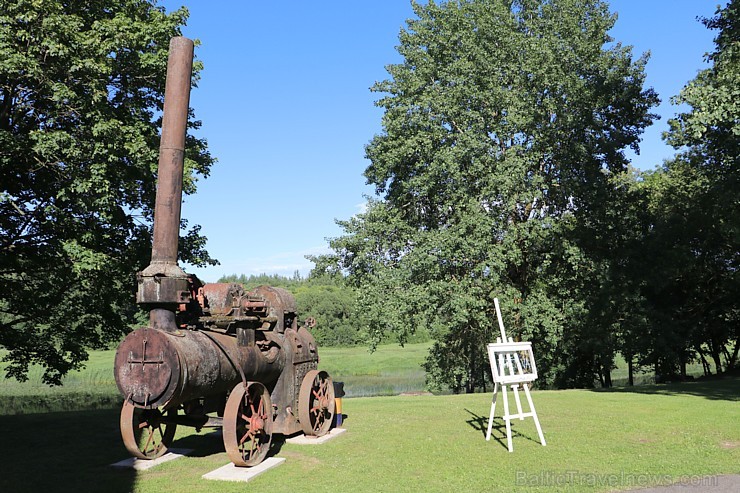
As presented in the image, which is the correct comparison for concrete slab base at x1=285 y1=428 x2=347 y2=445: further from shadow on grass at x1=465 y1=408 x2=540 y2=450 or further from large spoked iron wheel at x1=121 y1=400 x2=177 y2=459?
shadow on grass at x1=465 y1=408 x2=540 y2=450

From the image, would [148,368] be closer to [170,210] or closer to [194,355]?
[194,355]

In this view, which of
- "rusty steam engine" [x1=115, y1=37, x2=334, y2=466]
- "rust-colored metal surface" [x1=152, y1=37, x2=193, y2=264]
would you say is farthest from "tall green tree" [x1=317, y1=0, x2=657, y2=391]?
"rust-colored metal surface" [x1=152, y1=37, x2=193, y2=264]

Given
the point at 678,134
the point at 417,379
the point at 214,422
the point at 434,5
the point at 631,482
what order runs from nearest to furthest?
the point at 631,482, the point at 214,422, the point at 678,134, the point at 434,5, the point at 417,379

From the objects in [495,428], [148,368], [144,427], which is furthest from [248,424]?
[495,428]

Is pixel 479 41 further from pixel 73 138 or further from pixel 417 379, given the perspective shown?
pixel 417 379

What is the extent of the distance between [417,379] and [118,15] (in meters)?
36.3

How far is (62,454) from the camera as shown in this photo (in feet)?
35.8

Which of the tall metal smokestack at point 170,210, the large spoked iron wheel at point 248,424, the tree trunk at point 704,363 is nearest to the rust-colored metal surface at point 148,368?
the tall metal smokestack at point 170,210

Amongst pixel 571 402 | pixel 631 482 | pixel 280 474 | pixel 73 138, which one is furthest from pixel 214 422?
pixel 571 402

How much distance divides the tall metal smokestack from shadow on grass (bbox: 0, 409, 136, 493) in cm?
277

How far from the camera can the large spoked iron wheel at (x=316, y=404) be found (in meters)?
11.3

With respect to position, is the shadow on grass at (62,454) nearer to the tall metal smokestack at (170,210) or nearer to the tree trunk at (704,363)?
the tall metal smokestack at (170,210)

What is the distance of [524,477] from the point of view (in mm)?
8578

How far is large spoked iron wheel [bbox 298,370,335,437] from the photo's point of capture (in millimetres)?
11344
